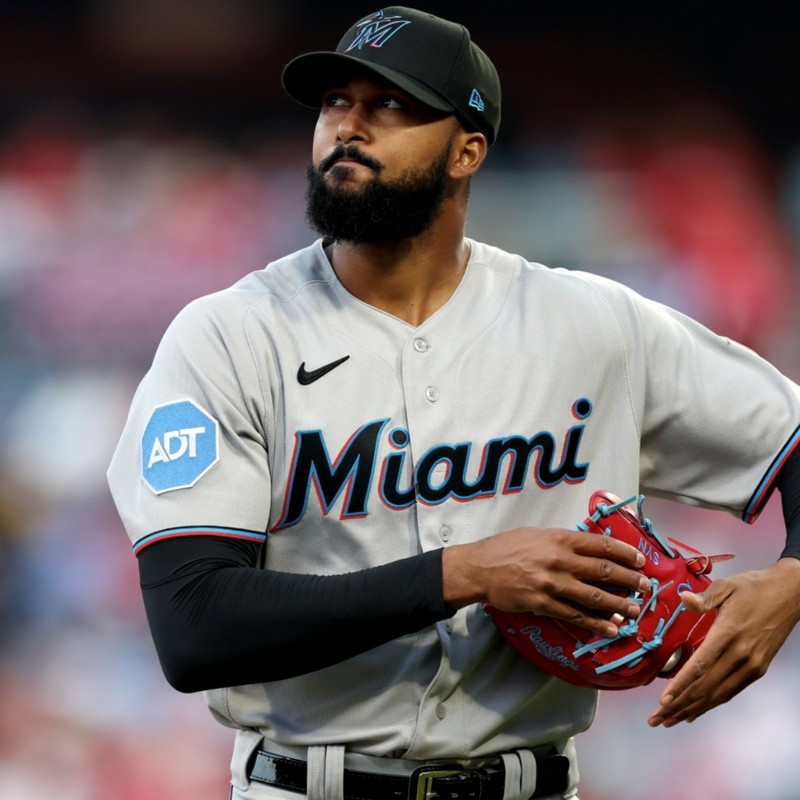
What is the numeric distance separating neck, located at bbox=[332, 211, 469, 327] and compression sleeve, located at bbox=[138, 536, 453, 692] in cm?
53

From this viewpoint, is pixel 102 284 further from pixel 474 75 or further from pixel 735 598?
pixel 735 598

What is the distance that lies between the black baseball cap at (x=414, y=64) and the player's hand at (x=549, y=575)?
30.1 inches

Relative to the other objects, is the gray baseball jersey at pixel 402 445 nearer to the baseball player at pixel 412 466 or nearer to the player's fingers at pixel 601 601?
the baseball player at pixel 412 466

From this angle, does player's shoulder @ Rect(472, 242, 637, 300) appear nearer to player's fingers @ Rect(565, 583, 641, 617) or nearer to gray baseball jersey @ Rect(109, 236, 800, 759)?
gray baseball jersey @ Rect(109, 236, 800, 759)

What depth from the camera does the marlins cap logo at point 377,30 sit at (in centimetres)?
221

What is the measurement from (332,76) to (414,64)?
14 cm

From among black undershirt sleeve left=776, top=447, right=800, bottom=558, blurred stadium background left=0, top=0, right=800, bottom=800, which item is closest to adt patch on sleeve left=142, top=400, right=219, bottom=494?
black undershirt sleeve left=776, top=447, right=800, bottom=558

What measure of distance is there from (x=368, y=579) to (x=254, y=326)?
1.51 feet

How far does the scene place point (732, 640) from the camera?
191cm

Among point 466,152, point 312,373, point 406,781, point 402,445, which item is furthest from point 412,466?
point 466,152

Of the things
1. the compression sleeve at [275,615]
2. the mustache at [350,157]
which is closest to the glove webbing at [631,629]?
the compression sleeve at [275,615]

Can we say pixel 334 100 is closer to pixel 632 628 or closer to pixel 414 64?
pixel 414 64

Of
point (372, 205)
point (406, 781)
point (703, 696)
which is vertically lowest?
point (406, 781)

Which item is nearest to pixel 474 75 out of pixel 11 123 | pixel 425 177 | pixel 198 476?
pixel 425 177
